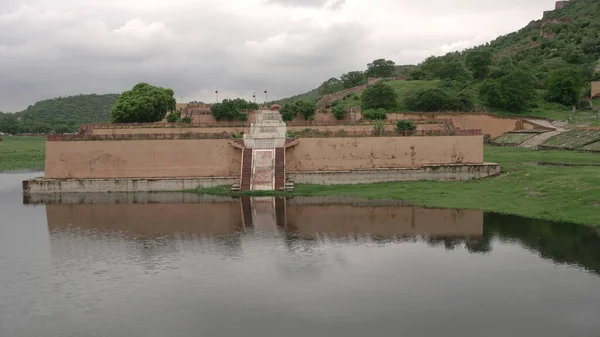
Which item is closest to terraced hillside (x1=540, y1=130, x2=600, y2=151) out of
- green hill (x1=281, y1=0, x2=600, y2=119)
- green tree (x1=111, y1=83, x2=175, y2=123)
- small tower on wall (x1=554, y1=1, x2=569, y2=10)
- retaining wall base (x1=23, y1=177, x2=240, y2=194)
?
green hill (x1=281, y1=0, x2=600, y2=119)

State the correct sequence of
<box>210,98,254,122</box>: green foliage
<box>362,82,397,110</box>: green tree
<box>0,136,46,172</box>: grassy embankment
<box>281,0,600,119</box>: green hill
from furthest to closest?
1. <box>362,82,397,110</box>: green tree
2. <box>0,136,46,172</box>: grassy embankment
3. <box>281,0,600,119</box>: green hill
4. <box>210,98,254,122</box>: green foliage

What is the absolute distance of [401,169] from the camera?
88.3 feet

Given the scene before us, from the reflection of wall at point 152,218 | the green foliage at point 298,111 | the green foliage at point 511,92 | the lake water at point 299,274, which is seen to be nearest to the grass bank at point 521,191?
the lake water at point 299,274

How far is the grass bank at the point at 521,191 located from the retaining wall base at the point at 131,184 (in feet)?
2.99

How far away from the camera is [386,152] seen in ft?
91.6

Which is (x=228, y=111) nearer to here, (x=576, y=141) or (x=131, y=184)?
(x=131, y=184)

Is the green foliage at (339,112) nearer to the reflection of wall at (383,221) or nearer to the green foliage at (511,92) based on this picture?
the green foliage at (511,92)

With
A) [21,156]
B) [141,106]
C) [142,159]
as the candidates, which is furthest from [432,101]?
[21,156]

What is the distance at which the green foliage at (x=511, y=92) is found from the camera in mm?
44188

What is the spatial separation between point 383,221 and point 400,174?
27.4ft

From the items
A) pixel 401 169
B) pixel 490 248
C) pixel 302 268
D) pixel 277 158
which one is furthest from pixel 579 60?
pixel 302 268

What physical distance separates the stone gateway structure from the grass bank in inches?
38.0

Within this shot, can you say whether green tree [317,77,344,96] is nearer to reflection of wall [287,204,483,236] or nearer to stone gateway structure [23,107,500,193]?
stone gateway structure [23,107,500,193]

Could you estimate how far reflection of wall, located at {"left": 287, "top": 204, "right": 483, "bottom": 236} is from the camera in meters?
17.4
